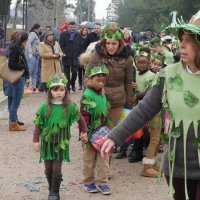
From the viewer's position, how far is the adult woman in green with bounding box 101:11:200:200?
10.3 feet

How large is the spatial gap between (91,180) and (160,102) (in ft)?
9.38

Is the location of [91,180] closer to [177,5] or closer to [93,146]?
[93,146]

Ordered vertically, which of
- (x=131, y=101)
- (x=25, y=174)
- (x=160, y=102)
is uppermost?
(x=160, y=102)

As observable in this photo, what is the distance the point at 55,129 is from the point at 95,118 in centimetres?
58

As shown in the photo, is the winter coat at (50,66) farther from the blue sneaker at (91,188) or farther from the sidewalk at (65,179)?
the blue sneaker at (91,188)

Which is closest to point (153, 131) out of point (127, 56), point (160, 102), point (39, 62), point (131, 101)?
point (131, 101)

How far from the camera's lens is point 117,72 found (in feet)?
20.7

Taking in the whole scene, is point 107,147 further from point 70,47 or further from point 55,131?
point 70,47

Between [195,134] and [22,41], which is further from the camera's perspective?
[22,41]

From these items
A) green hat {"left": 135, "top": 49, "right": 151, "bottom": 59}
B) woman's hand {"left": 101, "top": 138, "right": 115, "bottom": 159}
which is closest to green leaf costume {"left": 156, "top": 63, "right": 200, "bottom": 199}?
woman's hand {"left": 101, "top": 138, "right": 115, "bottom": 159}

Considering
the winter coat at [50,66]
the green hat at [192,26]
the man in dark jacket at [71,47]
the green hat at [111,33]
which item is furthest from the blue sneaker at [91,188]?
the man in dark jacket at [71,47]

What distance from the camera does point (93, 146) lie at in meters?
5.91

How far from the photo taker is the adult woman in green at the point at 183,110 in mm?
3129

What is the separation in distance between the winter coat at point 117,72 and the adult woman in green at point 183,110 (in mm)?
2919
